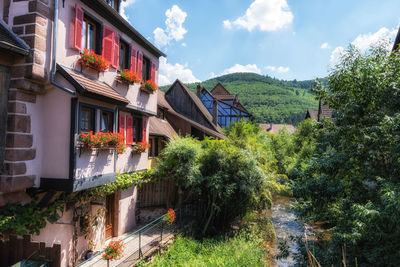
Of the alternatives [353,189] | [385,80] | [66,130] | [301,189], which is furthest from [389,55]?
[66,130]

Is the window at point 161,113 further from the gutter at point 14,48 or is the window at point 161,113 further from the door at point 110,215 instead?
the gutter at point 14,48

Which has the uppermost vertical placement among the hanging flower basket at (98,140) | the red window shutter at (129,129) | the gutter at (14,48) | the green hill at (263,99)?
the green hill at (263,99)

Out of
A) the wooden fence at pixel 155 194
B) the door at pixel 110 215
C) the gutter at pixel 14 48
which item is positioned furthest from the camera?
the wooden fence at pixel 155 194

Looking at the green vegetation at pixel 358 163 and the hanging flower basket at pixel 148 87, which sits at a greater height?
the hanging flower basket at pixel 148 87

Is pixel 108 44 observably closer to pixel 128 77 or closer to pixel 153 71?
pixel 128 77

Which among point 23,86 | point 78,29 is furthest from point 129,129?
point 23,86

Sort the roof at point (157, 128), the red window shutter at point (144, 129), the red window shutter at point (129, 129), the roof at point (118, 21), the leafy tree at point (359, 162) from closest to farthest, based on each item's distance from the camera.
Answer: the leafy tree at point (359, 162), the roof at point (118, 21), the red window shutter at point (129, 129), the red window shutter at point (144, 129), the roof at point (157, 128)

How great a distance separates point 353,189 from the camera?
790 centimetres

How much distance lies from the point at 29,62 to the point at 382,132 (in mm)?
9462

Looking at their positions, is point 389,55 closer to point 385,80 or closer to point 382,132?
point 385,80

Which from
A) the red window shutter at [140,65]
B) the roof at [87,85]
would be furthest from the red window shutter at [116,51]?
the red window shutter at [140,65]

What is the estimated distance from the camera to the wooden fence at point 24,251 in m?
6.82

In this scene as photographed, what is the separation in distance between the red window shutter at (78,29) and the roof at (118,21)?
55cm

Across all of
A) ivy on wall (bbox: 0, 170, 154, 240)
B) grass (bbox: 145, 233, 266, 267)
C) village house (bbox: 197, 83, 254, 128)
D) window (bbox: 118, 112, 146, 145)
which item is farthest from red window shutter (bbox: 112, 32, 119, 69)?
village house (bbox: 197, 83, 254, 128)
